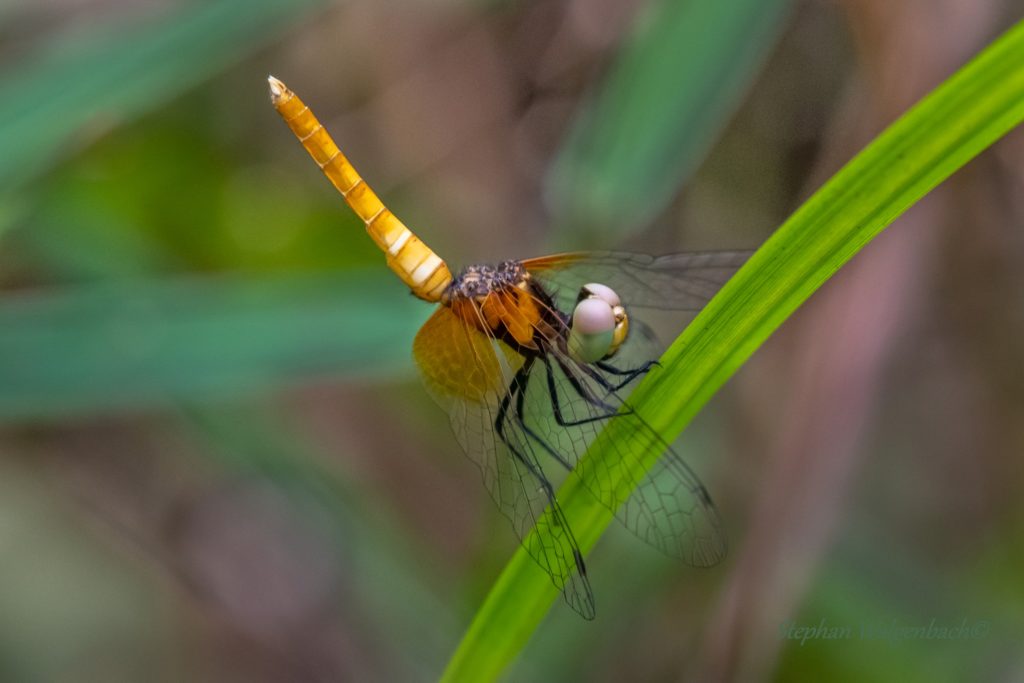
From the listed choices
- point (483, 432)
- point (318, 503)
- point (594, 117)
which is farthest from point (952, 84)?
point (318, 503)

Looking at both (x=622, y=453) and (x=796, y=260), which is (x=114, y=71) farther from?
(x=796, y=260)

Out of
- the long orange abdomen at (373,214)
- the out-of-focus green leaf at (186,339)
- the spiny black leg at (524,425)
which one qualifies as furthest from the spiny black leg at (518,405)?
the out-of-focus green leaf at (186,339)

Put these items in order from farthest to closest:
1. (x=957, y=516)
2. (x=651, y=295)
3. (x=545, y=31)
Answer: (x=545, y=31) < (x=957, y=516) < (x=651, y=295)

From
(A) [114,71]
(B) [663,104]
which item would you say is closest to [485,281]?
(B) [663,104]

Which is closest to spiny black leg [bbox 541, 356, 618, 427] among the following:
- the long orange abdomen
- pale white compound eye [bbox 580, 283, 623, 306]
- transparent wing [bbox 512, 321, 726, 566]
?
transparent wing [bbox 512, 321, 726, 566]

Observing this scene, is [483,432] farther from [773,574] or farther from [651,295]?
[773,574]

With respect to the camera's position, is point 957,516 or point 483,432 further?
point 957,516
